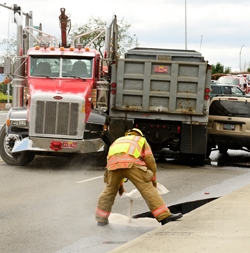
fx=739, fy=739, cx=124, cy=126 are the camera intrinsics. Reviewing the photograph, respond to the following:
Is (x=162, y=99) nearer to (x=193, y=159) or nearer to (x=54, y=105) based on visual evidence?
(x=193, y=159)

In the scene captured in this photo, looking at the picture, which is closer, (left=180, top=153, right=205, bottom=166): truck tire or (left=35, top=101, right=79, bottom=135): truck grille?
(left=35, top=101, right=79, bottom=135): truck grille

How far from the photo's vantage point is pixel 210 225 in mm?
8531

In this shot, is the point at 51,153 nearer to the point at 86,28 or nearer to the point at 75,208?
the point at 75,208

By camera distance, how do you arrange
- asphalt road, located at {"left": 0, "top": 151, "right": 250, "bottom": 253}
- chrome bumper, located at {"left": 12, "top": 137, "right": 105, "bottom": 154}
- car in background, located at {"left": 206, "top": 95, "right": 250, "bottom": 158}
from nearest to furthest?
asphalt road, located at {"left": 0, "top": 151, "right": 250, "bottom": 253} → chrome bumper, located at {"left": 12, "top": 137, "right": 105, "bottom": 154} → car in background, located at {"left": 206, "top": 95, "right": 250, "bottom": 158}

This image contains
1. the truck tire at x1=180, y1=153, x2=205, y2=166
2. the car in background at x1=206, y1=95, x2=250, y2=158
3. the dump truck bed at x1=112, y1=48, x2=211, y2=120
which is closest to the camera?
the dump truck bed at x1=112, y1=48, x2=211, y2=120

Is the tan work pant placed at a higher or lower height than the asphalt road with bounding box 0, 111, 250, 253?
higher

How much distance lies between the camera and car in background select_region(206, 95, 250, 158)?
1856 centimetres

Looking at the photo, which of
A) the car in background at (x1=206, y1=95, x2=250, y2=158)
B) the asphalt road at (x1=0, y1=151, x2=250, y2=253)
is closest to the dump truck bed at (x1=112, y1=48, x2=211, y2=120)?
the asphalt road at (x1=0, y1=151, x2=250, y2=253)

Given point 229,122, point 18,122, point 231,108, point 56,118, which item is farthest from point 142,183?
point 231,108

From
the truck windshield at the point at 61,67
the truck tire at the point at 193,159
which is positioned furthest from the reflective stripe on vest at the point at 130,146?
the truck tire at the point at 193,159

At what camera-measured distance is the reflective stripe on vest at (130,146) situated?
9086 mm

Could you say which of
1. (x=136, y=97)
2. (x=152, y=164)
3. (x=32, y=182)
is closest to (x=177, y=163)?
(x=136, y=97)

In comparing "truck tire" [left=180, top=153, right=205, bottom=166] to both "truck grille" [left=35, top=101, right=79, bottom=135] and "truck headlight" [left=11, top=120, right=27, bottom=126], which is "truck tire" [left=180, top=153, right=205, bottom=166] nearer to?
"truck grille" [left=35, top=101, right=79, bottom=135]

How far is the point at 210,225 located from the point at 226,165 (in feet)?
33.2
